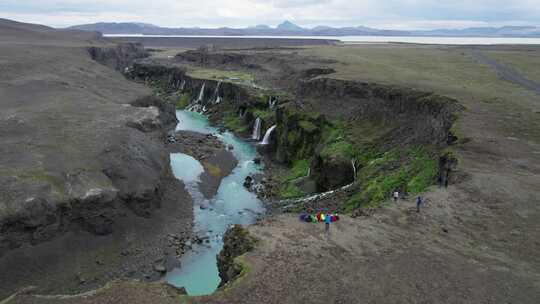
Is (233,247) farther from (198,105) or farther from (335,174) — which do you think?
(198,105)

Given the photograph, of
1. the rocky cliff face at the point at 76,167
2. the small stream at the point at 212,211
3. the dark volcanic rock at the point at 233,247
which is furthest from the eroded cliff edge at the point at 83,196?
the dark volcanic rock at the point at 233,247

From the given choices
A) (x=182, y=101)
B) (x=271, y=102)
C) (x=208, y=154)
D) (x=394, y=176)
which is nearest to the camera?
(x=394, y=176)

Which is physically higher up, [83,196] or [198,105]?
[198,105]

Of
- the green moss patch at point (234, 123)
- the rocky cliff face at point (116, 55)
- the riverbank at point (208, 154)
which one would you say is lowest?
the riverbank at point (208, 154)

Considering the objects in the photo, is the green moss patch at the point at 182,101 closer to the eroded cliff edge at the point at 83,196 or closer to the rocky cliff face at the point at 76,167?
the rocky cliff face at the point at 76,167

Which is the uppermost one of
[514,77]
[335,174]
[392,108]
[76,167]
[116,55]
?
[514,77]

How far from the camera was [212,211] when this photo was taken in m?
44.0

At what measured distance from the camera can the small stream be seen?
32.3 m

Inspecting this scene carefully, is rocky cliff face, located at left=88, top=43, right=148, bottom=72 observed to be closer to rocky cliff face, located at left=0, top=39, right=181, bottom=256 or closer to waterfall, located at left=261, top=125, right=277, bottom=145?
rocky cliff face, located at left=0, top=39, right=181, bottom=256

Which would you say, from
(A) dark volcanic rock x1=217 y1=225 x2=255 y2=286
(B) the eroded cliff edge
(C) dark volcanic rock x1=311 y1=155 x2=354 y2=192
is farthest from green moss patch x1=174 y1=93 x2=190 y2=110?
(A) dark volcanic rock x1=217 y1=225 x2=255 y2=286

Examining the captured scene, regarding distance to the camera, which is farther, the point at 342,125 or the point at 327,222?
the point at 342,125

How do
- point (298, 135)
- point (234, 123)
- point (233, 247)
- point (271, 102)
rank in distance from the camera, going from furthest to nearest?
1. point (234, 123)
2. point (271, 102)
3. point (298, 135)
4. point (233, 247)

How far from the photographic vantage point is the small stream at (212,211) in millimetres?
32312

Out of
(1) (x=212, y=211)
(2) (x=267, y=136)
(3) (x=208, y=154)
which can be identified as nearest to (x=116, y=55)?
(2) (x=267, y=136)
